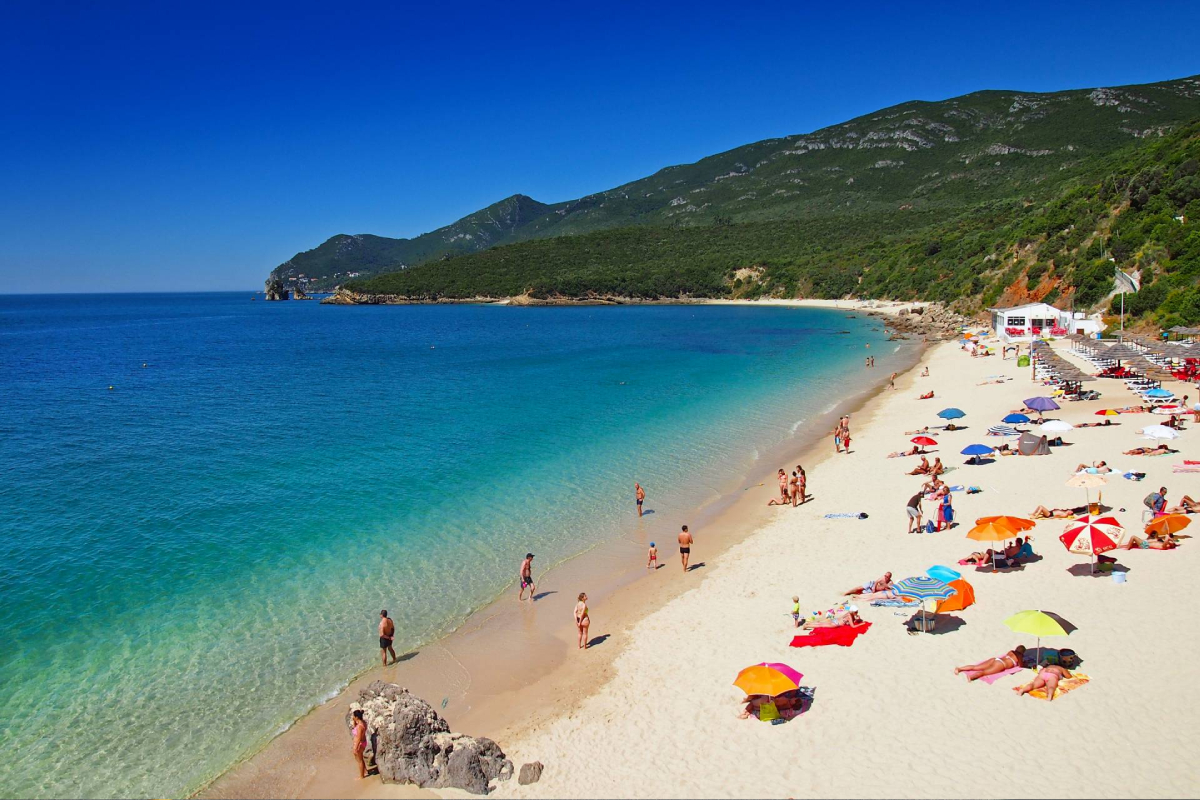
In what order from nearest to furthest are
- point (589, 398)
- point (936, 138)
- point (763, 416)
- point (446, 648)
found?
point (446, 648), point (763, 416), point (589, 398), point (936, 138)

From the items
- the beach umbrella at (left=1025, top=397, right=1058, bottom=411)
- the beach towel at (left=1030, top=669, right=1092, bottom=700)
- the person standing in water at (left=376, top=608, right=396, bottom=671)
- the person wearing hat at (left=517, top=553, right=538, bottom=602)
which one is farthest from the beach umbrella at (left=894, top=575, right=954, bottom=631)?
the beach umbrella at (left=1025, top=397, right=1058, bottom=411)

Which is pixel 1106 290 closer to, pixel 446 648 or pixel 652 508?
pixel 652 508

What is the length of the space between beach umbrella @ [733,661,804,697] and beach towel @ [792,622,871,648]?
1.79 meters

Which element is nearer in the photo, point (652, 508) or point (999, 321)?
point (652, 508)

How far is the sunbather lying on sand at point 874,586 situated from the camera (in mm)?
13180

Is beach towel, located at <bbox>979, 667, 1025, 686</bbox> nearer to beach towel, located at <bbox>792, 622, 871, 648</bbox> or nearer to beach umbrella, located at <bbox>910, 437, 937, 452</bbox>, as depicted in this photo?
beach towel, located at <bbox>792, 622, 871, 648</bbox>

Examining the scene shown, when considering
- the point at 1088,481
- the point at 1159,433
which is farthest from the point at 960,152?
the point at 1088,481

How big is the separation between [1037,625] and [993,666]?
882 mm

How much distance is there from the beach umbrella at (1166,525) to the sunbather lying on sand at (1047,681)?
6.29 meters

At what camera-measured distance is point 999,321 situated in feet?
170

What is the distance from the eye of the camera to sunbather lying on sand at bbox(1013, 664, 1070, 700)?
9.56 m

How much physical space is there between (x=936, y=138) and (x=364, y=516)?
7474 inches

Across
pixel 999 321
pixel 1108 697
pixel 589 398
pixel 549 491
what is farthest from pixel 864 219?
pixel 1108 697

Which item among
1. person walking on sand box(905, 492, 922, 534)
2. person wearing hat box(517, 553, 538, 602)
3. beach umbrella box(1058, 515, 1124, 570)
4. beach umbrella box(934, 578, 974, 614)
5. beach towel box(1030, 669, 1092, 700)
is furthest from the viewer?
person walking on sand box(905, 492, 922, 534)
